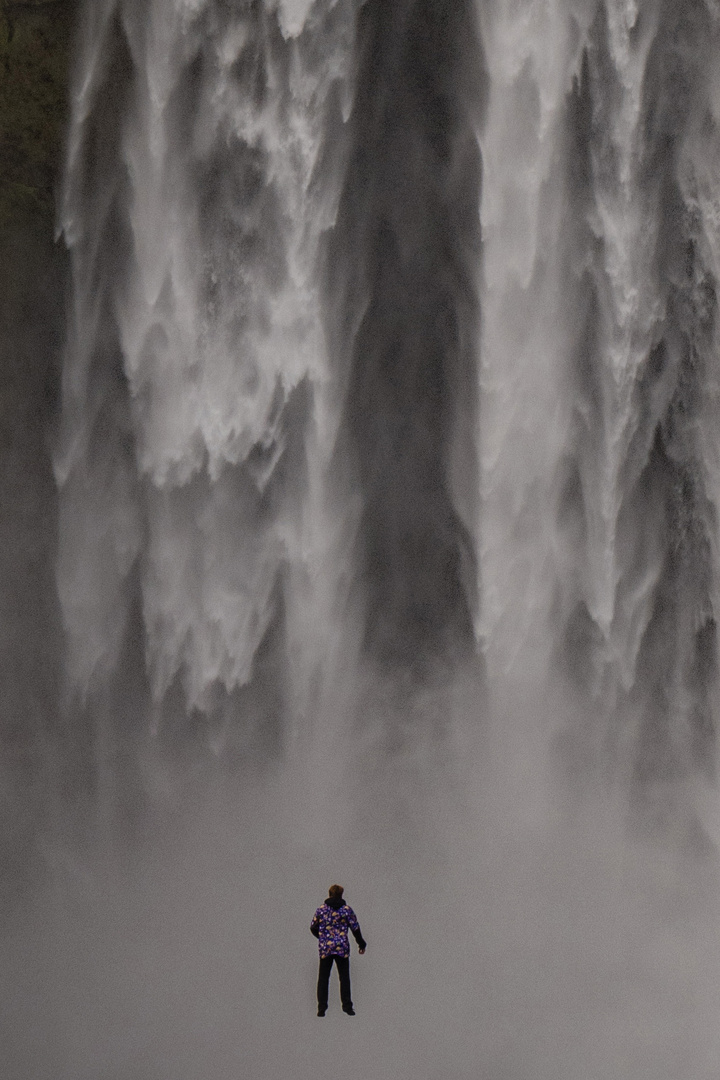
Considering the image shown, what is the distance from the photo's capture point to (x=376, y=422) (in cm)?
2466

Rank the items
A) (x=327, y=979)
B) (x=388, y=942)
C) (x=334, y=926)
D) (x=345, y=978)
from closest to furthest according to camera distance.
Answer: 1. (x=334, y=926)
2. (x=345, y=978)
3. (x=327, y=979)
4. (x=388, y=942)

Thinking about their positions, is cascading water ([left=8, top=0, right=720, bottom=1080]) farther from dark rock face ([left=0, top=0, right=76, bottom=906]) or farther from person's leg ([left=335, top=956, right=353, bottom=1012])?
person's leg ([left=335, top=956, right=353, bottom=1012])

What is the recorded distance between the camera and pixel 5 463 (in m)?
24.6

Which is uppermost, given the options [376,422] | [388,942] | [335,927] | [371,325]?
[371,325]

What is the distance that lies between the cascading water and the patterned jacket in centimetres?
572

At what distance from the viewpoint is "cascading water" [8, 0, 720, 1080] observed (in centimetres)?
2372

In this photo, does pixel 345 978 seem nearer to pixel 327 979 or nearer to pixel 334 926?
pixel 327 979

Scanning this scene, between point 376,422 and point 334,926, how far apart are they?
354 inches

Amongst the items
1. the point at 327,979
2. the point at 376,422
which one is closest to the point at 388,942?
the point at 327,979

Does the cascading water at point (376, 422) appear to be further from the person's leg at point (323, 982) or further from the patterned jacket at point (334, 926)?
the patterned jacket at point (334, 926)

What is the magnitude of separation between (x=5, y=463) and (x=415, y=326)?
18.8 feet

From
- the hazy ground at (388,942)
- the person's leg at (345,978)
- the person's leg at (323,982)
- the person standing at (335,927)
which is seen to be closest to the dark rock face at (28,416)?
the hazy ground at (388,942)

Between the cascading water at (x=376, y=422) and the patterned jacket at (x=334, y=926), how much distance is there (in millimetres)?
5722

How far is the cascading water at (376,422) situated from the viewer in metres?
23.7
